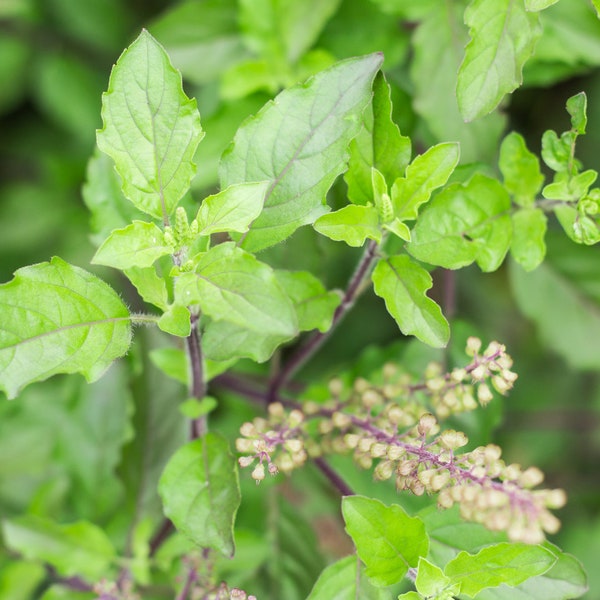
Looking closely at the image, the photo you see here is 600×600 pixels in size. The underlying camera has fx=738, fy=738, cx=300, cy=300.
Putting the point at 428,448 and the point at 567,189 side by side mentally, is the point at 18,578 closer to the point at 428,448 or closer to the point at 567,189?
the point at 428,448

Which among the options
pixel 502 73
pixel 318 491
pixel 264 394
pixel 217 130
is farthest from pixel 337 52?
pixel 318 491

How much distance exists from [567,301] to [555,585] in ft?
2.63

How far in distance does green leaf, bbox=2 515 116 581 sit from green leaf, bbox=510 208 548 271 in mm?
901

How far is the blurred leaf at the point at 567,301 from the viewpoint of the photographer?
1.66 metres

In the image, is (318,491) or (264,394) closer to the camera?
(264,394)

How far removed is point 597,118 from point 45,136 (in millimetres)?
1623

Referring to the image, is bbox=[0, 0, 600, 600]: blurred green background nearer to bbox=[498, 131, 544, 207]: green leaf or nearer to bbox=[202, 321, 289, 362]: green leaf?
bbox=[498, 131, 544, 207]: green leaf

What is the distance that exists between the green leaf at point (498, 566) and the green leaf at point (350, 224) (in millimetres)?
445

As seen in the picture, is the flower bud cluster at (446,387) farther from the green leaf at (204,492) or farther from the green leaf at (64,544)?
the green leaf at (64,544)

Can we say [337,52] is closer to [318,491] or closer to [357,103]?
[357,103]

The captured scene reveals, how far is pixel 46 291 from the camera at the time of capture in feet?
3.09

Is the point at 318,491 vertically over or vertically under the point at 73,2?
under

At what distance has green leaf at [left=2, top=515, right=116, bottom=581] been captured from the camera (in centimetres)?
136

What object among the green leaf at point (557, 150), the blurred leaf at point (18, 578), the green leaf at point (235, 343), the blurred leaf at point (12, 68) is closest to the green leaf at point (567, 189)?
the green leaf at point (557, 150)
